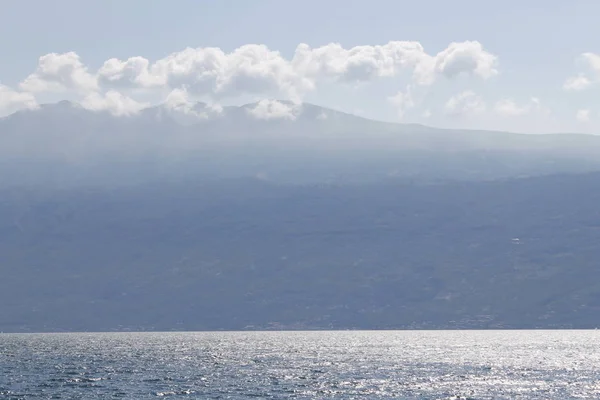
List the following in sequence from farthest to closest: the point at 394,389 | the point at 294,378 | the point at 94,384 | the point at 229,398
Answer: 1. the point at 294,378
2. the point at 94,384
3. the point at 394,389
4. the point at 229,398

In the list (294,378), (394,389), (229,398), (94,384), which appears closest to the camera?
(229,398)

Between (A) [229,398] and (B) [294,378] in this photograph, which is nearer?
(A) [229,398]

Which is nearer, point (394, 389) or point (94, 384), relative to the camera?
point (394, 389)

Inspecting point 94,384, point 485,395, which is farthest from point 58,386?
point 485,395

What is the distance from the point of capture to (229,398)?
150375mm

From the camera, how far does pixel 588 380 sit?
18662 centimetres

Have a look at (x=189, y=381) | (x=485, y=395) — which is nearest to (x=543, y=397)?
(x=485, y=395)

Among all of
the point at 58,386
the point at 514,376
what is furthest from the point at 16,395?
the point at 514,376

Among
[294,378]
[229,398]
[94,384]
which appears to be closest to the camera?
[229,398]

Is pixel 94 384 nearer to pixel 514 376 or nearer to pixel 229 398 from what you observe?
pixel 229 398

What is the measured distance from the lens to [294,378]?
190125mm

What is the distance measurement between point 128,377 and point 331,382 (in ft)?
139

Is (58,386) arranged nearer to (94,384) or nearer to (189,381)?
(94,384)

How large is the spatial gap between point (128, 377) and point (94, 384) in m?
17.4
